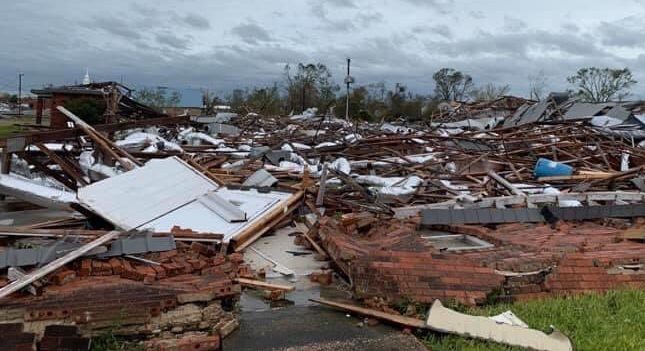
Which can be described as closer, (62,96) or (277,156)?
(277,156)

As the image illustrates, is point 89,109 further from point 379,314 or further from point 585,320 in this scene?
point 585,320

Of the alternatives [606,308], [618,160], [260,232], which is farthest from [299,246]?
[618,160]

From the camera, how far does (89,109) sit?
2067cm

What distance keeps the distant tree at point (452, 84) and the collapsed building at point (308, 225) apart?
26845mm

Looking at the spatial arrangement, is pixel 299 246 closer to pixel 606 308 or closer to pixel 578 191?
pixel 606 308

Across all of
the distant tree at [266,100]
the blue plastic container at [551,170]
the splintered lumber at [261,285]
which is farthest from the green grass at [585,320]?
the distant tree at [266,100]

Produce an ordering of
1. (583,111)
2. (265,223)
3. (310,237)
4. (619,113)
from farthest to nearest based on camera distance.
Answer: (583,111), (619,113), (265,223), (310,237)

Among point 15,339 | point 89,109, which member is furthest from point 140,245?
point 89,109

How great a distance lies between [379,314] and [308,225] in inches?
119

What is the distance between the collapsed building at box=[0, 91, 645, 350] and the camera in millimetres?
4302

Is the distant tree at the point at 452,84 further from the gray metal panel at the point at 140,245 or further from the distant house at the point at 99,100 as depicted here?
the gray metal panel at the point at 140,245

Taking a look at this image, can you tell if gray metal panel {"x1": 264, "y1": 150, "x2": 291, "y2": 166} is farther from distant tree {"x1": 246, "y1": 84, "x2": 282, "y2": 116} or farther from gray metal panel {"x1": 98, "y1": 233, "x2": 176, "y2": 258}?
distant tree {"x1": 246, "y1": 84, "x2": 282, "y2": 116}

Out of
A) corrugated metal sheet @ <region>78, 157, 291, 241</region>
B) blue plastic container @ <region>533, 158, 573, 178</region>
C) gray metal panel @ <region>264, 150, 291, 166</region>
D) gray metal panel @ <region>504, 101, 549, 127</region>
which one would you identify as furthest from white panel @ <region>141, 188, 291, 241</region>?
gray metal panel @ <region>504, 101, 549, 127</region>

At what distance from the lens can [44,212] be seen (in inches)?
328
